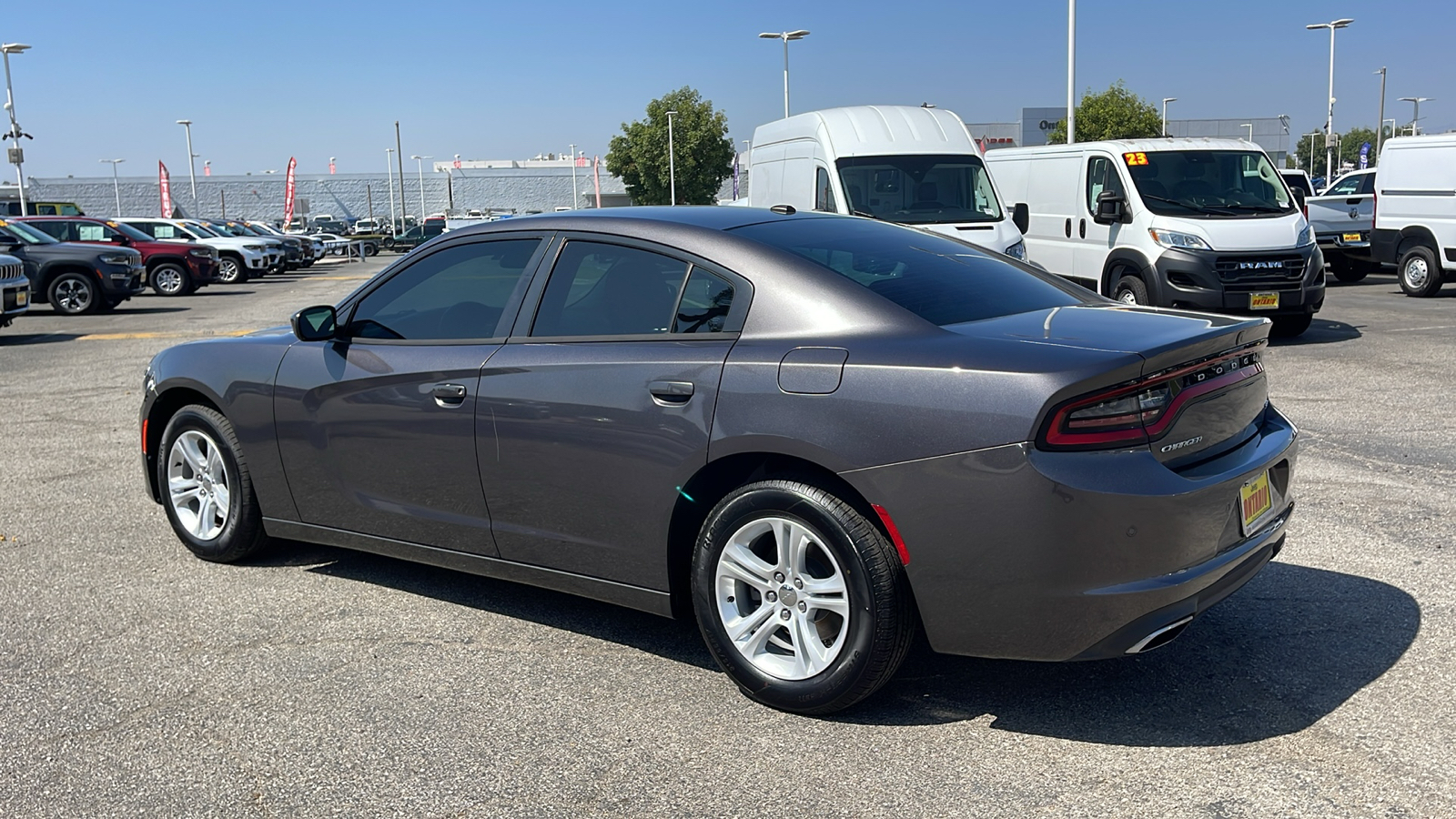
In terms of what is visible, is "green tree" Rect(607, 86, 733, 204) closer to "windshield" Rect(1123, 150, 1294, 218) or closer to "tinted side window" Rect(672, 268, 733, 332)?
"windshield" Rect(1123, 150, 1294, 218)

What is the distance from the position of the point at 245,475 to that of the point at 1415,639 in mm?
4492

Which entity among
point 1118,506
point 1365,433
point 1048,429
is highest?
point 1048,429

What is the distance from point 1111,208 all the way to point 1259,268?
1712 mm

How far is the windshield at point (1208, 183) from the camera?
525 inches

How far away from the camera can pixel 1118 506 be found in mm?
3244

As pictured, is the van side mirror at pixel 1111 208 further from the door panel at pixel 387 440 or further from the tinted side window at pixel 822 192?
the door panel at pixel 387 440

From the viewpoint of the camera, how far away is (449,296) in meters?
4.77

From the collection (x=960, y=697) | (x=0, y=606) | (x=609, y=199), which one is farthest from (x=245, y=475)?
(x=609, y=199)

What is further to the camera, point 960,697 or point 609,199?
point 609,199

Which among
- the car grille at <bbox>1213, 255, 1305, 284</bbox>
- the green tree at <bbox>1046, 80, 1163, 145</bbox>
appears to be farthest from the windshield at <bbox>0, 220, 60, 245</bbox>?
the green tree at <bbox>1046, 80, 1163, 145</bbox>

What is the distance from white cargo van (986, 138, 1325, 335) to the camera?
41.7 ft

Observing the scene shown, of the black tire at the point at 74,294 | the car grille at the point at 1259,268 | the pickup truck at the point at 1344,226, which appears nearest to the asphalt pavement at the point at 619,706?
the car grille at the point at 1259,268

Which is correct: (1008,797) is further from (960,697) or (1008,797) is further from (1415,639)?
(1415,639)

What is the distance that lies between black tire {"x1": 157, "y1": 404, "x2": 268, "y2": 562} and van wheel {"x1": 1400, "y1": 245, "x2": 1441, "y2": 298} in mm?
17113
